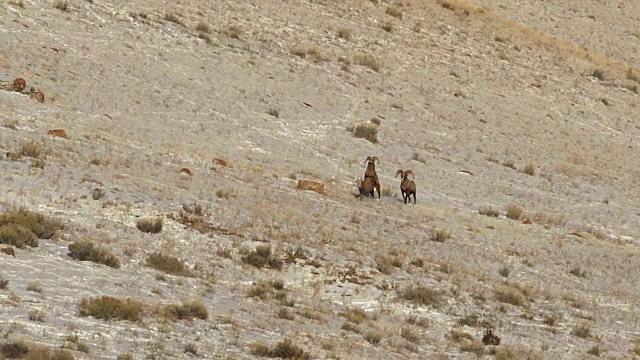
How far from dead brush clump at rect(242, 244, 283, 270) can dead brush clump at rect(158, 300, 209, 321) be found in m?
3.43

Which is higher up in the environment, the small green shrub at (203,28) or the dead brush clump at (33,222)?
the small green shrub at (203,28)

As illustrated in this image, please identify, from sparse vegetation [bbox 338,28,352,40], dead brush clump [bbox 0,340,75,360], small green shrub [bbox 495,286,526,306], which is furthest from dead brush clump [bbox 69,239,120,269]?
sparse vegetation [bbox 338,28,352,40]

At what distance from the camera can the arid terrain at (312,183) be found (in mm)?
16156

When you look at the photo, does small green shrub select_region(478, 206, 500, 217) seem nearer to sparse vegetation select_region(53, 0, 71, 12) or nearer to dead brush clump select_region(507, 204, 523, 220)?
dead brush clump select_region(507, 204, 523, 220)

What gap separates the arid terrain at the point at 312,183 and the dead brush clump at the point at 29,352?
25 millimetres

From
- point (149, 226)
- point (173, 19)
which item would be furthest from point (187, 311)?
point (173, 19)

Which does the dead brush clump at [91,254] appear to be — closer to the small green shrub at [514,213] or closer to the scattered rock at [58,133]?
the scattered rock at [58,133]

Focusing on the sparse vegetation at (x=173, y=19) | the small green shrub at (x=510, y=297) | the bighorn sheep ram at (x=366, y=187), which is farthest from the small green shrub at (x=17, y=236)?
the sparse vegetation at (x=173, y=19)

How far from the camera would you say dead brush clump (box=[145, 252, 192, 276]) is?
56.8ft

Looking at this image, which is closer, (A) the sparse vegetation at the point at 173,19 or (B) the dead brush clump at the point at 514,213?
(B) the dead brush clump at the point at 514,213

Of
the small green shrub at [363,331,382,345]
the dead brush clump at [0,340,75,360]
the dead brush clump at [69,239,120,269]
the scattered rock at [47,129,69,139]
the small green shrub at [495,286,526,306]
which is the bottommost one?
the small green shrub at [495,286,526,306]

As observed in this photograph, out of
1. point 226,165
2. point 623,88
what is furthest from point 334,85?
point 623,88

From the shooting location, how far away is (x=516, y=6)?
5572 cm

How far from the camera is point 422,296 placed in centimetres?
1942
